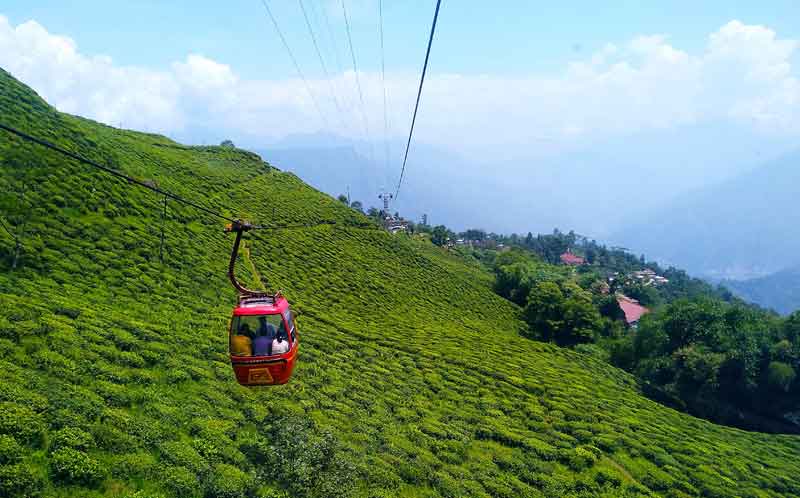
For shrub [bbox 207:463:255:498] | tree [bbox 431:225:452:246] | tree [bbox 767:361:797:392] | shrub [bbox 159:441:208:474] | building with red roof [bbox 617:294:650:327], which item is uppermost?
tree [bbox 431:225:452:246]

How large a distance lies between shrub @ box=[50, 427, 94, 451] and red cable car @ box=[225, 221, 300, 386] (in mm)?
4090

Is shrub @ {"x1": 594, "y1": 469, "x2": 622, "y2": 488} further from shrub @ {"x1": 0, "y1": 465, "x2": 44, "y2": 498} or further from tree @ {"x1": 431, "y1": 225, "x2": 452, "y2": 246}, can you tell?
tree @ {"x1": 431, "y1": 225, "x2": 452, "y2": 246}

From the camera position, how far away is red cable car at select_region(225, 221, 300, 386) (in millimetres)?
13766

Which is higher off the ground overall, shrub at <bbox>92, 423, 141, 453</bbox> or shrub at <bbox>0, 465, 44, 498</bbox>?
shrub at <bbox>92, 423, 141, 453</bbox>

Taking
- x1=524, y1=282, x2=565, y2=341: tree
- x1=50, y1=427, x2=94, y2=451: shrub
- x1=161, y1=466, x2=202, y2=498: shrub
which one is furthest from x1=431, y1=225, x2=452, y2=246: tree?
x1=50, y1=427, x2=94, y2=451: shrub

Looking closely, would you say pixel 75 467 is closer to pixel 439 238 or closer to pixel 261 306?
pixel 261 306

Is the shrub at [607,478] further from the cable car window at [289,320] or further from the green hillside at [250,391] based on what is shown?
the cable car window at [289,320]

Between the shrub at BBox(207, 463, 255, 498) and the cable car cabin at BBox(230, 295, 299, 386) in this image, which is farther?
the cable car cabin at BBox(230, 295, 299, 386)

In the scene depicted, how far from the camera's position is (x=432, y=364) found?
30.3 m

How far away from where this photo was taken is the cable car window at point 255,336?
13852mm

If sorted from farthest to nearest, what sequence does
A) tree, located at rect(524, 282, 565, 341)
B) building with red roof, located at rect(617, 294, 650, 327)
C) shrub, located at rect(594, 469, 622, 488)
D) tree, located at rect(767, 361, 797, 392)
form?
building with red roof, located at rect(617, 294, 650, 327)
tree, located at rect(524, 282, 565, 341)
tree, located at rect(767, 361, 797, 392)
shrub, located at rect(594, 469, 622, 488)

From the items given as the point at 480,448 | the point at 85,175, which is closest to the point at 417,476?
the point at 480,448

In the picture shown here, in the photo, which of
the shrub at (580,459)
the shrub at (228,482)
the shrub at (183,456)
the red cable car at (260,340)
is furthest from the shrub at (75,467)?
the shrub at (580,459)

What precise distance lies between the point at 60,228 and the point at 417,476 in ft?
78.2
